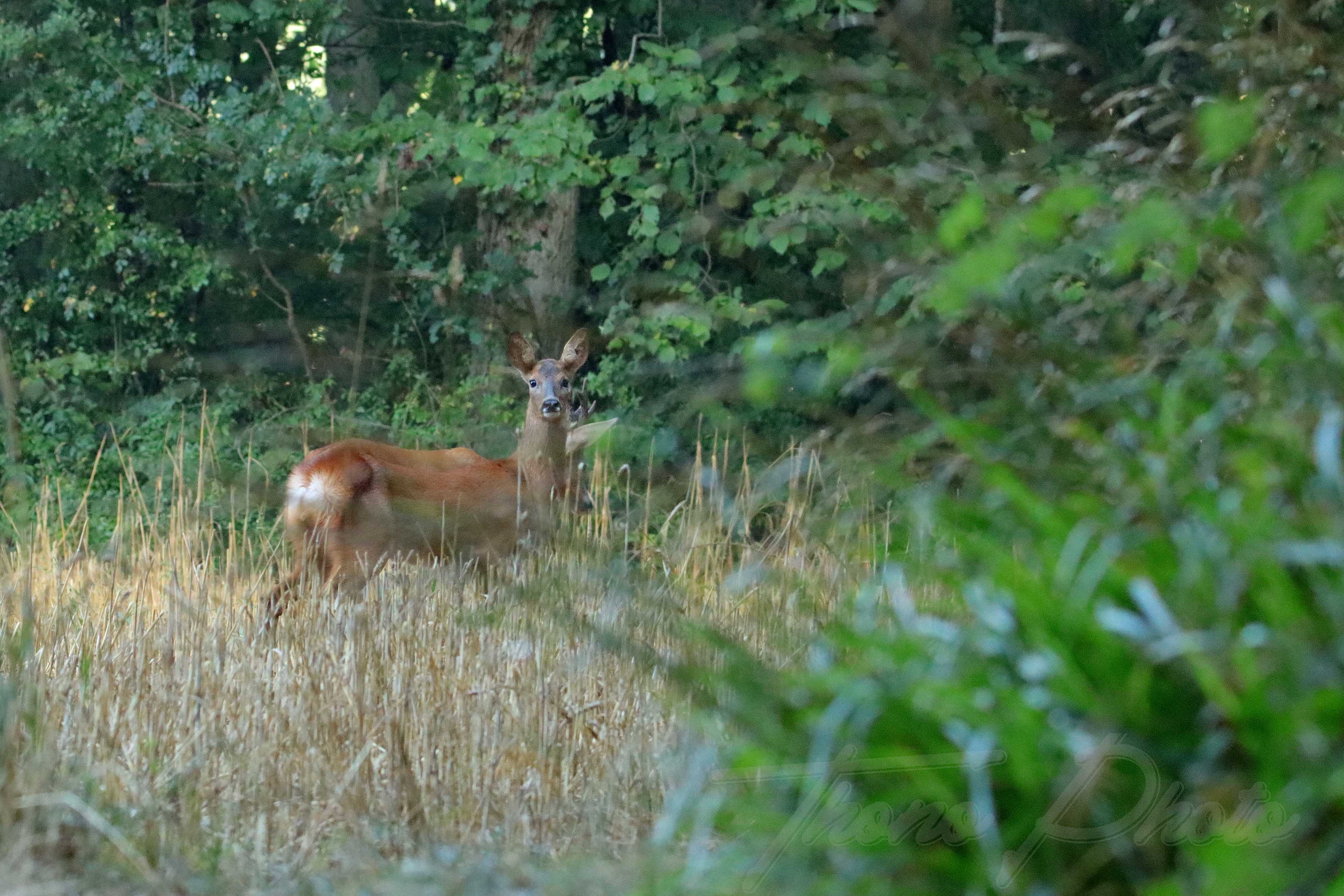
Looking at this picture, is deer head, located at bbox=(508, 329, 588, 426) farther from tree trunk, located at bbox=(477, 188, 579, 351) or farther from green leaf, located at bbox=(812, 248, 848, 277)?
tree trunk, located at bbox=(477, 188, 579, 351)

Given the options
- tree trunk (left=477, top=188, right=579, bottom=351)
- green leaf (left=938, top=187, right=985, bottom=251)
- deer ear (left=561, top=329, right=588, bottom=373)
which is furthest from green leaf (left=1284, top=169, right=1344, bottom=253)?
tree trunk (left=477, top=188, right=579, bottom=351)

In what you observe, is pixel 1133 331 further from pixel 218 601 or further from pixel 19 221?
pixel 19 221

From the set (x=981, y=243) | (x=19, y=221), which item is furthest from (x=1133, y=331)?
(x=19, y=221)

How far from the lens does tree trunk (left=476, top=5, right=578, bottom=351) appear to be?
1274 centimetres

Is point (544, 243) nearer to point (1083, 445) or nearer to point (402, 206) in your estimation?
point (402, 206)

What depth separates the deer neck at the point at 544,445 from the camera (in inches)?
377

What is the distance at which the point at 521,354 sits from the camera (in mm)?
9852

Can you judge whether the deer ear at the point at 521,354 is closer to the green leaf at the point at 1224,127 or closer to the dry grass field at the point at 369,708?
the dry grass field at the point at 369,708

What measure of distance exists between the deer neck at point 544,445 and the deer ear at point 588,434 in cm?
15

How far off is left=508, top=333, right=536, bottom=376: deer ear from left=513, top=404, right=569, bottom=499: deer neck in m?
0.23

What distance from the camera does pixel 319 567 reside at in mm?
8109

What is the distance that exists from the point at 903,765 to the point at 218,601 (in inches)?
172

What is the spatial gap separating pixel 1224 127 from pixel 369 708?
249 centimetres

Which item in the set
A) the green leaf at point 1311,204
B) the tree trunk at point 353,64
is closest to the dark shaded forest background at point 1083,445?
the green leaf at point 1311,204
